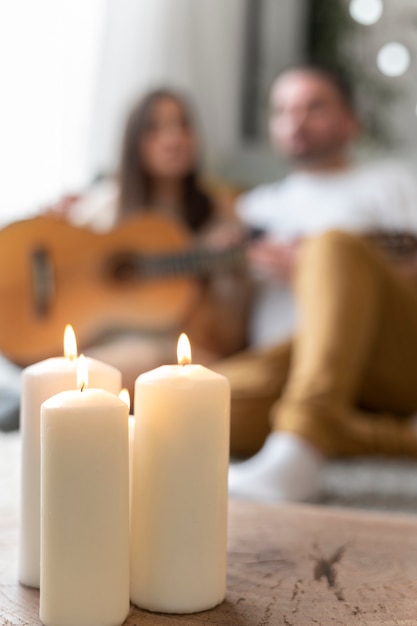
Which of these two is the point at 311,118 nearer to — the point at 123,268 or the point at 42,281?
the point at 123,268

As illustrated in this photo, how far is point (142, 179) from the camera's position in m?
2.03

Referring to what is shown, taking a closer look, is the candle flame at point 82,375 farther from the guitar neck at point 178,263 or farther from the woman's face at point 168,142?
the woman's face at point 168,142

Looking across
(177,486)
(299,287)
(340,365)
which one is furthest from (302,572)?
(299,287)

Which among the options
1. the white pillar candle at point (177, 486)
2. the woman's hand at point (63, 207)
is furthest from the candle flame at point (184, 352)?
the woman's hand at point (63, 207)

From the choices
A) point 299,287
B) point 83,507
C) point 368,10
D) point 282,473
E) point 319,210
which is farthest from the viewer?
point 368,10

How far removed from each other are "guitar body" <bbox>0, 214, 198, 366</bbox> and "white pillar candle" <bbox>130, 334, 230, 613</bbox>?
1.19 meters

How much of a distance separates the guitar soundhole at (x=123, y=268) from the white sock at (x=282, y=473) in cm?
69

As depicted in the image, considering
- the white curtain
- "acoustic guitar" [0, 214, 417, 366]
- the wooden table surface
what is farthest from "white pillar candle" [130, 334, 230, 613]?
the white curtain

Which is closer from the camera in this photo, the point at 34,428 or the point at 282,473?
the point at 34,428

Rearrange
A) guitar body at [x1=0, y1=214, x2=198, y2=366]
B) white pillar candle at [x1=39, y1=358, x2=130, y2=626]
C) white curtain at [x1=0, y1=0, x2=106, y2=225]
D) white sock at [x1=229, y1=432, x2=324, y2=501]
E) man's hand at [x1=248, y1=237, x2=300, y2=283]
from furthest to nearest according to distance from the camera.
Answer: white curtain at [x1=0, y1=0, x2=106, y2=225], man's hand at [x1=248, y1=237, x2=300, y2=283], guitar body at [x1=0, y1=214, x2=198, y2=366], white sock at [x1=229, y1=432, x2=324, y2=501], white pillar candle at [x1=39, y1=358, x2=130, y2=626]

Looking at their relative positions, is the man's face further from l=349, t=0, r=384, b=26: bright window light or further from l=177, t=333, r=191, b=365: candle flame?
l=177, t=333, r=191, b=365: candle flame

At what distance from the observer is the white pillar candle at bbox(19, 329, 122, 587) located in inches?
22.9

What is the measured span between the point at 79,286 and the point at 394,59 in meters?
1.62

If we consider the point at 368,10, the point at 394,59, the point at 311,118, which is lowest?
the point at 311,118
